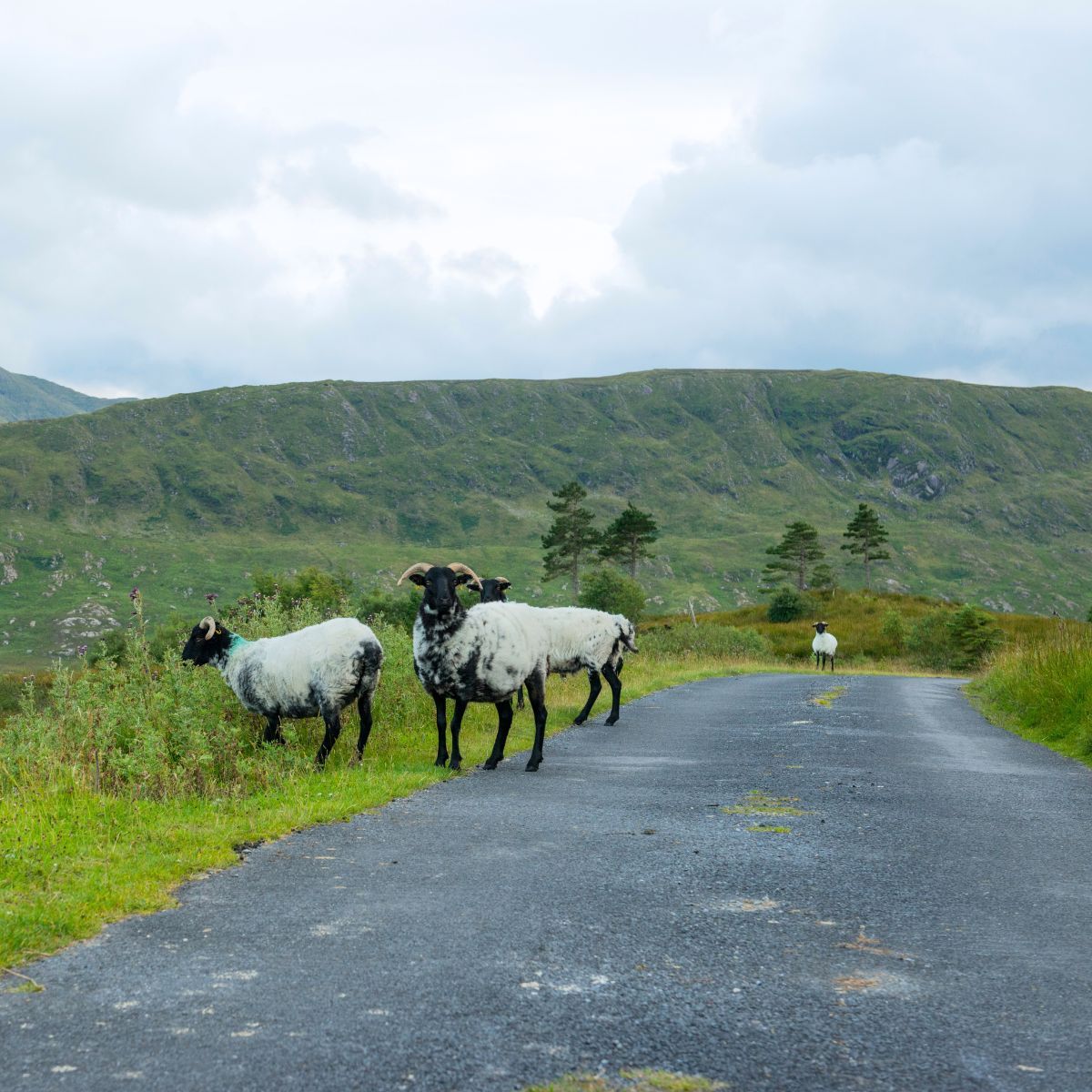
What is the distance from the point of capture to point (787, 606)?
7475 cm

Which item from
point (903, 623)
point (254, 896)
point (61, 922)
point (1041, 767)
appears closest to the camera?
point (61, 922)

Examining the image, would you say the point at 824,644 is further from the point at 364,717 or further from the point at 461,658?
the point at 364,717

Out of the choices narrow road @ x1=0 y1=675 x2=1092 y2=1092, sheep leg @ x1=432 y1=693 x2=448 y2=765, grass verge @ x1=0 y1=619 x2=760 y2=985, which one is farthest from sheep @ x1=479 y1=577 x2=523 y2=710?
narrow road @ x1=0 y1=675 x2=1092 y2=1092

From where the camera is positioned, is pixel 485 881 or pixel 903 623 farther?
pixel 903 623

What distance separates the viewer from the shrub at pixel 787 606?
74.2 meters

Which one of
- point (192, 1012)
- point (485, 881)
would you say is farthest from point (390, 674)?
point (192, 1012)

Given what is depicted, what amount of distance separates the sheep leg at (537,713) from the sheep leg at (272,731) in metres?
3.29

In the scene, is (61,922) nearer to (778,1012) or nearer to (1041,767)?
(778,1012)

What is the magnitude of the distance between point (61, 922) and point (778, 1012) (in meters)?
4.10

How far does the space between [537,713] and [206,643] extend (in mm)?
4587

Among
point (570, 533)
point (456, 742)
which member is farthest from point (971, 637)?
point (570, 533)

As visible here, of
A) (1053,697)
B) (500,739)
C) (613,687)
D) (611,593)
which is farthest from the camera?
(611,593)

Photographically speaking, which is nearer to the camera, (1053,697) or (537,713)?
(537,713)

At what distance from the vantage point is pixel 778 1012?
189 inches
